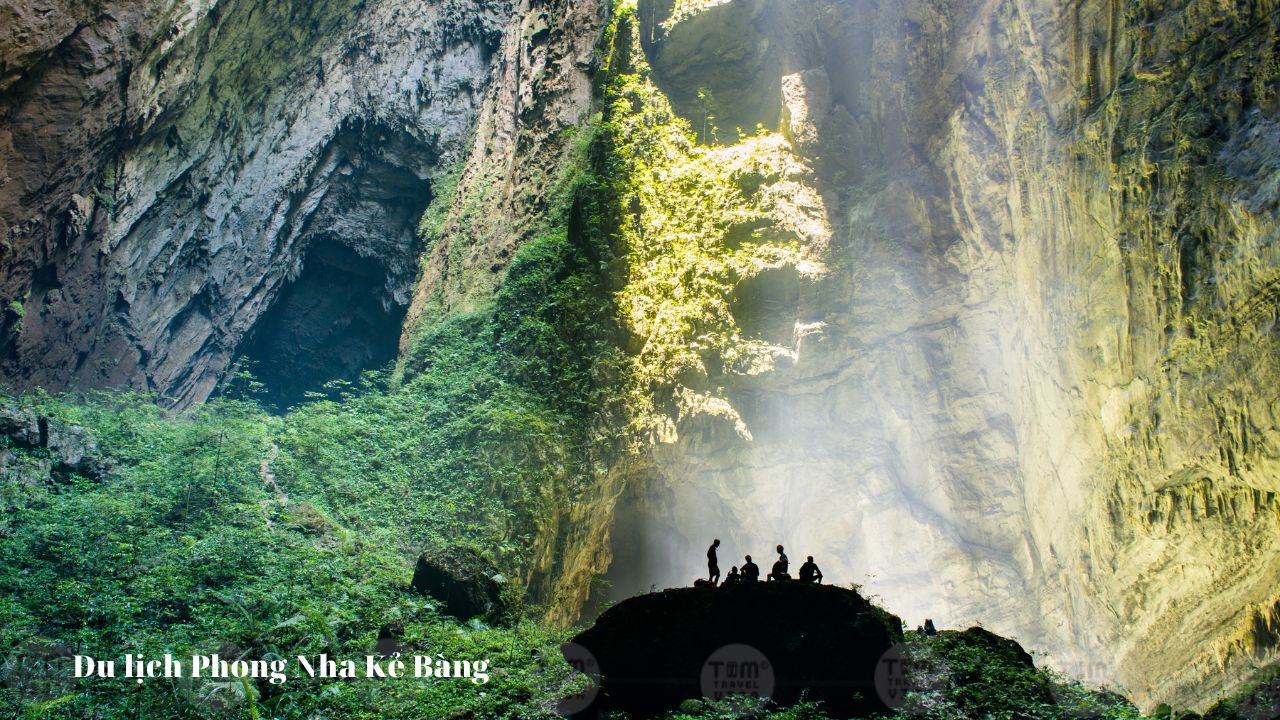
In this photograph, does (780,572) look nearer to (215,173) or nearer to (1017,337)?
(1017,337)

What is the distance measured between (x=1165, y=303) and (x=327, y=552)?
441 inches

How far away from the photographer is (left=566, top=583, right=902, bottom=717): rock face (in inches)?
291

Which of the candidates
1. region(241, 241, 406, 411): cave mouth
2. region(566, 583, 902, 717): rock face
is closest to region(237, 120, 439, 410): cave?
region(241, 241, 406, 411): cave mouth

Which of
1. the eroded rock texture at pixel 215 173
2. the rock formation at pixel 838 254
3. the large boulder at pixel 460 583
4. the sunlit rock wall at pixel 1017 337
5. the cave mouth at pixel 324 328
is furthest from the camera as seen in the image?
the cave mouth at pixel 324 328

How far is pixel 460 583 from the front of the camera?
384 inches

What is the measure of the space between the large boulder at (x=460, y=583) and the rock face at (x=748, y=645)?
2.27 meters

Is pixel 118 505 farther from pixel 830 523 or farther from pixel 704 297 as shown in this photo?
pixel 830 523

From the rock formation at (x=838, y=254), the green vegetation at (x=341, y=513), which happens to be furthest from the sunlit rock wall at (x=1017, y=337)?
the green vegetation at (x=341, y=513)

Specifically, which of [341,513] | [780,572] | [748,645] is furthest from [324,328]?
[748,645]

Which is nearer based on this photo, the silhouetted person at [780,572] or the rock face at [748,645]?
the rock face at [748,645]

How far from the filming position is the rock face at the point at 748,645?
291 inches

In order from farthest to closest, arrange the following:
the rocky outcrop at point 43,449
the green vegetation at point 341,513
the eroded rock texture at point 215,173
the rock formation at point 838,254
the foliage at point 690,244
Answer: the foliage at point 690,244
the eroded rock texture at point 215,173
the rocky outcrop at point 43,449
the rock formation at point 838,254
the green vegetation at point 341,513

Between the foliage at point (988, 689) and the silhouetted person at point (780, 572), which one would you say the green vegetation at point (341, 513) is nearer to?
the silhouetted person at point (780, 572)

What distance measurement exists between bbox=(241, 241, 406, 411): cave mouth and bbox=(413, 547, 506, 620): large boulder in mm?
13136
